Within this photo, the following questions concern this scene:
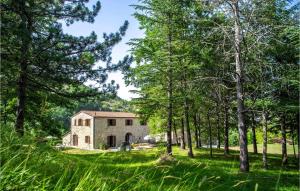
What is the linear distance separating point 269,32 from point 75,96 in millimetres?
10440

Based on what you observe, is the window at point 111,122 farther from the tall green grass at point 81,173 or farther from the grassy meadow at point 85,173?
the grassy meadow at point 85,173

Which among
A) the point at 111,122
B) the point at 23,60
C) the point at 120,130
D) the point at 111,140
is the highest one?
the point at 23,60

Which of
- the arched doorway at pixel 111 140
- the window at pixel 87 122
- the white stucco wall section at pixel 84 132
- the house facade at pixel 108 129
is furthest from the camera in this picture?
the arched doorway at pixel 111 140

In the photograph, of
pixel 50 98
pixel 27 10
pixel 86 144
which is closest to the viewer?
pixel 27 10

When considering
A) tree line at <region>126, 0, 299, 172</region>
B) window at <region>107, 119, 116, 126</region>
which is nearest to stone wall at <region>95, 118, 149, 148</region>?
window at <region>107, 119, 116, 126</region>

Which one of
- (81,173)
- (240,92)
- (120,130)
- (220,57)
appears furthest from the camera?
(120,130)

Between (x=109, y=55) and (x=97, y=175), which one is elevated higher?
(x=109, y=55)

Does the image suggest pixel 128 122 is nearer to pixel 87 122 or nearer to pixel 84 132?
pixel 87 122

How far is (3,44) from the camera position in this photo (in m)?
13.9

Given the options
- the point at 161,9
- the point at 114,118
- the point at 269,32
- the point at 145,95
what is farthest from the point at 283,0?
the point at 114,118

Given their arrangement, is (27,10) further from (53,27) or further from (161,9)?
(161,9)

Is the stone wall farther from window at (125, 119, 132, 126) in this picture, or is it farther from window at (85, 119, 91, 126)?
window at (85, 119, 91, 126)

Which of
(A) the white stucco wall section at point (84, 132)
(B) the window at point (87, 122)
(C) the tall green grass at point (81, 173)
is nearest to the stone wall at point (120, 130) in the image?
(A) the white stucco wall section at point (84, 132)

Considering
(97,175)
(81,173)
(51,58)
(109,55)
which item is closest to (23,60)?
(51,58)
